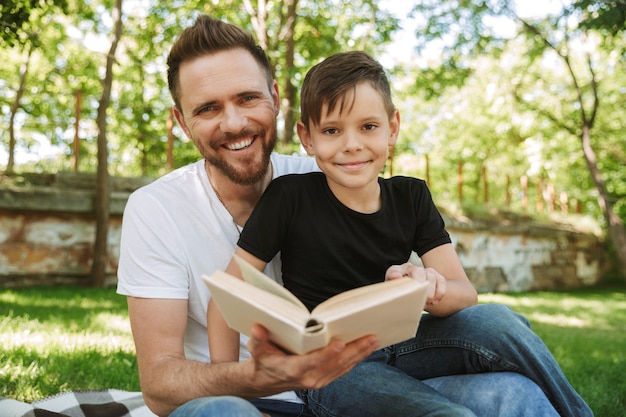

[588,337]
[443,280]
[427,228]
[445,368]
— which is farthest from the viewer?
[588,337]

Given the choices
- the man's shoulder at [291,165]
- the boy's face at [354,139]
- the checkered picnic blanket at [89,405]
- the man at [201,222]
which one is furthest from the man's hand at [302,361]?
the checkered picnic blanket at [89,405]

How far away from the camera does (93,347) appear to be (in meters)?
3.80

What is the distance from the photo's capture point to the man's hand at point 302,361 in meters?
1.21

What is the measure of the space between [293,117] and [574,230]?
849cm

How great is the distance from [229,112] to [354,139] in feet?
1.53

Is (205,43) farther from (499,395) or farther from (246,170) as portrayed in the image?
(499,395)

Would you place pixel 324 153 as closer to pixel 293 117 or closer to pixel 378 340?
pixel 378 340

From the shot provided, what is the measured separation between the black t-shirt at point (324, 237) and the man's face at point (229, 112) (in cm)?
16

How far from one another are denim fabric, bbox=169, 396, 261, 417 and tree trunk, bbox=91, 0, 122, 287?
19.4 feet

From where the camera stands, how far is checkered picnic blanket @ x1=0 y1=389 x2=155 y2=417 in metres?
2.34

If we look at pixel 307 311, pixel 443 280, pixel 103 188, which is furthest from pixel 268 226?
pixel 103 188

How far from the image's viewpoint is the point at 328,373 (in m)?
1.29

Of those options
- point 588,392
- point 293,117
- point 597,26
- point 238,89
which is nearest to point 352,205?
point 238,89

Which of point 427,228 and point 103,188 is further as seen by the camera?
point 103,188
